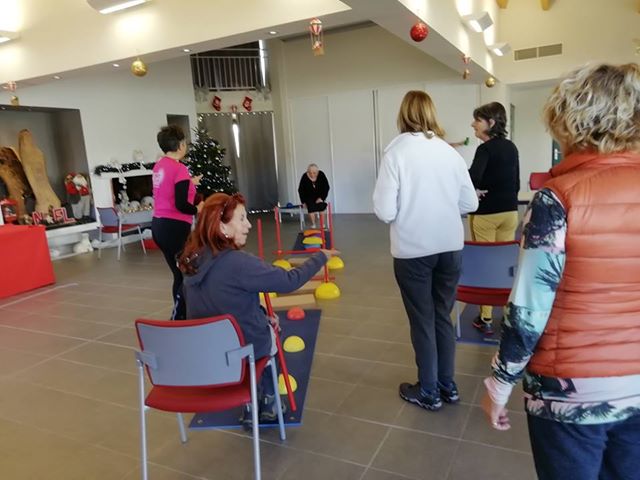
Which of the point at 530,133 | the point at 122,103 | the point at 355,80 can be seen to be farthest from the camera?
the point at 530,133

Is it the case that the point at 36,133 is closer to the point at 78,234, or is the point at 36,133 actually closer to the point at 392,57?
the point at 78,234

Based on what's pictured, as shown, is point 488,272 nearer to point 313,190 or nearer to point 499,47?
point 313,190

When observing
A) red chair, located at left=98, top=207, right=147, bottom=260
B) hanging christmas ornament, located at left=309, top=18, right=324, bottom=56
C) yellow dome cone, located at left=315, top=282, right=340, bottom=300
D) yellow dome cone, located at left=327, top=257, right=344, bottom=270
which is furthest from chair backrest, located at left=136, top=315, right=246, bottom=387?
red chair, located at left=98, top=207, right=147, bottom=260

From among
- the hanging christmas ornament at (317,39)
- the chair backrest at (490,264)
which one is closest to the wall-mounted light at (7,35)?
the hanging christmas ornament at (317,39)

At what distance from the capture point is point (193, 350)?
177 centimetres

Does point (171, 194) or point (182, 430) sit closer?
point (182, 430)

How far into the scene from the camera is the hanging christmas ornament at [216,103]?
10.6 m

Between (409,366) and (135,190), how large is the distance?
744 centimetres

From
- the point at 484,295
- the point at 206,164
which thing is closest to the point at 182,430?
the point at 484,295

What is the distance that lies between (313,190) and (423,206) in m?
6.04

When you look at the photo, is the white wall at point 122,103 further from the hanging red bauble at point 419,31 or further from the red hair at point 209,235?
the red hair at point 209,235

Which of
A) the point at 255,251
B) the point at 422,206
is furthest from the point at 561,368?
the point at 255,251

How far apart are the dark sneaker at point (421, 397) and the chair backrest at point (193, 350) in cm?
110

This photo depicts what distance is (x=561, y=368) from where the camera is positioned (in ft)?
3.40
